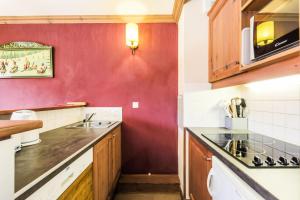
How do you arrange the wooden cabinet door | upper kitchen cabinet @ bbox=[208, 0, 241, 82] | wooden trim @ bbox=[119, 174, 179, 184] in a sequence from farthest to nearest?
wooden trim @ bbox=[119, 174, 179, 184], the wooden cabinet door, upper kitchen cabinet @ bbox=[208, 0, 241, 82]

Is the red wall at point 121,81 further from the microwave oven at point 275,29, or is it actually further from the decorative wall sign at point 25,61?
the microwave oven at point 275,29

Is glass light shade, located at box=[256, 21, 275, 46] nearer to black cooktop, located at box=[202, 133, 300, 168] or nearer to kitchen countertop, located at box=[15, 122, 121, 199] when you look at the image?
black cooktop, located at box=[202, 133, 300, 168]

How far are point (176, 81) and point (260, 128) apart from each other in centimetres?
148

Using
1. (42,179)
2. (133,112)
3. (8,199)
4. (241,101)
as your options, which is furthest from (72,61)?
(8,199)

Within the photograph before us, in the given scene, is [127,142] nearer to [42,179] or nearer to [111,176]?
[111,176]

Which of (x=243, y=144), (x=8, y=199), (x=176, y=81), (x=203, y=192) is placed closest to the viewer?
(x=8, y=199)

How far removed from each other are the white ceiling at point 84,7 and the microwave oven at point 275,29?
65.6 inches

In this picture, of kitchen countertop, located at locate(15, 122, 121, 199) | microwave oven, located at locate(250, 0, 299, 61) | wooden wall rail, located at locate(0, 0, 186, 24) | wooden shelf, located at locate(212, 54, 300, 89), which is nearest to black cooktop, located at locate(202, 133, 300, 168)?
wooden shelf, located at locate(212, 54, 300, 89)

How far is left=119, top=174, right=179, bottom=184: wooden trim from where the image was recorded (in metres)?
3.21

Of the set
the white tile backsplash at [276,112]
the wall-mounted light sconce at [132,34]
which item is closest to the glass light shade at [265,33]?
the white tile backsplash at [276,112]

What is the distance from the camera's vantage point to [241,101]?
2279mm

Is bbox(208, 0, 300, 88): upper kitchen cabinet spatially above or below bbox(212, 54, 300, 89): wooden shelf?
above

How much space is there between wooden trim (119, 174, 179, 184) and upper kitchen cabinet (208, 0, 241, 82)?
162 cm

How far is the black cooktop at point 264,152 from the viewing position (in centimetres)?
105
